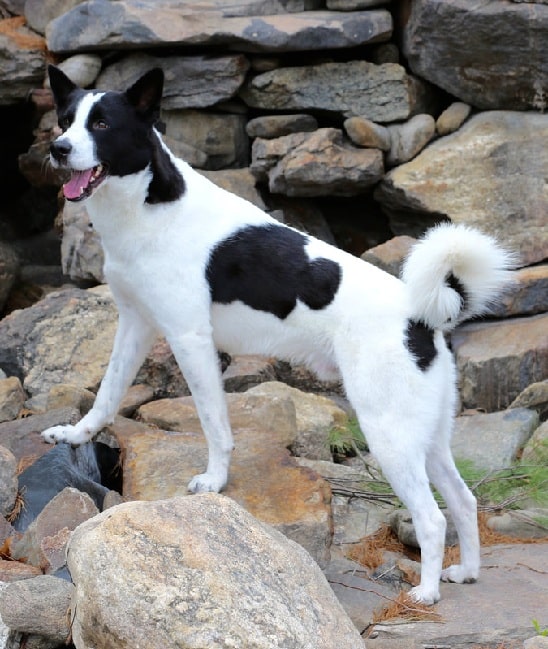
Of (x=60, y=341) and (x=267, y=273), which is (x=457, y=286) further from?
(x=60, y=341)

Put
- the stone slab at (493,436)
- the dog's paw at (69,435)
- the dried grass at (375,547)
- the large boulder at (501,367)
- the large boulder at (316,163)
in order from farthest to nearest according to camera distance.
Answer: the large boulder at (316,163)
the large boulder at (501,367)
the stone slab at (493,436)
the dog's paw at (69,435)
the dried grass at (375,547)

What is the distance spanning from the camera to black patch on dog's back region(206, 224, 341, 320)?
4.11 m

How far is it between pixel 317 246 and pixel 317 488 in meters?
1.08

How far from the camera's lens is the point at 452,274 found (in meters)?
3.85

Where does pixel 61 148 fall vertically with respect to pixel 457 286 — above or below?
above

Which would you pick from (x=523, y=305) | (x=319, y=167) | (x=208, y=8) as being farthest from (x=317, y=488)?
(x=208, y=8)

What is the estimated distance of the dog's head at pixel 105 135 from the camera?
3.94 m

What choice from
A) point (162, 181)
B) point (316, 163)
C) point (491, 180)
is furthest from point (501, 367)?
point (162, 181)

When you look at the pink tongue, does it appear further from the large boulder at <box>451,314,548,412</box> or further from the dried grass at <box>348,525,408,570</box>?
the large boulder at <box>451,314,548,412</box>

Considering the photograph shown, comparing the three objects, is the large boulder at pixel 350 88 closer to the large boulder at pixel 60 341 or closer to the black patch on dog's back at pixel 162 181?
the large boulder at pixel 60 341

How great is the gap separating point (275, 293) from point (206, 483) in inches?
34.2

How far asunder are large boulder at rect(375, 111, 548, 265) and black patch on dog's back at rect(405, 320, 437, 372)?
3.97m

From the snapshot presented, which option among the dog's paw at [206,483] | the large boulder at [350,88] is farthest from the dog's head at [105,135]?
the large boulder at [350,88]

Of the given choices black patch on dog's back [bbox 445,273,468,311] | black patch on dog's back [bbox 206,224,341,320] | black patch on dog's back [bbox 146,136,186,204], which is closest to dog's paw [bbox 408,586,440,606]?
black patch on dog's back [bbox 445,273,468,311]
